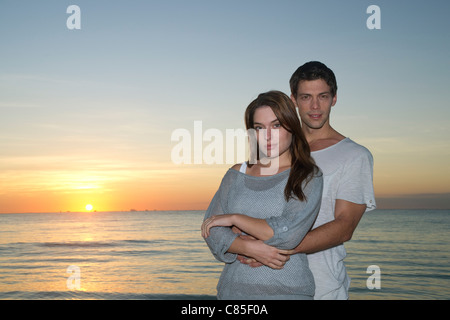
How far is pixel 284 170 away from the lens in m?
2.63

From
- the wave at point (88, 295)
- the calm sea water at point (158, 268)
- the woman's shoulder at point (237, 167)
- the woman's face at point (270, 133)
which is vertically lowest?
the calm sea water at point (158, 268)

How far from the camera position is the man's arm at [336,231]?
2574mm

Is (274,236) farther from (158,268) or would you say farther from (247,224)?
(158,268)

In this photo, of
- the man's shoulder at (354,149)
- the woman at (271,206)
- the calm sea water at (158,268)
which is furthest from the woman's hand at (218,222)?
the calm sea water at (158,268)

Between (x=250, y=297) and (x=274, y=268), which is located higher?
(x=274, y=268)

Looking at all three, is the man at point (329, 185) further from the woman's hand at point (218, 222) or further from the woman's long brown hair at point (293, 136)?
A: the woman's long brown hair at point (293, 136)

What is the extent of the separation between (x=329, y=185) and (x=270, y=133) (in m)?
0.65

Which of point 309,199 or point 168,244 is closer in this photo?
point 309,199

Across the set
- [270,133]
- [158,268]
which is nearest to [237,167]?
[270,133]

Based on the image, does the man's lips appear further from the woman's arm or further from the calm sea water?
the calm sea water

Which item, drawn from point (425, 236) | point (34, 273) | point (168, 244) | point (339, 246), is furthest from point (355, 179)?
point (425, 236)
